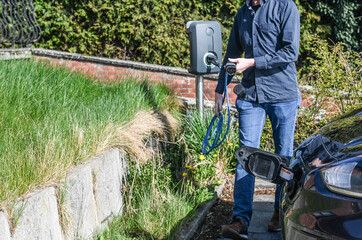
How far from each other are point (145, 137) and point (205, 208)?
100 cm

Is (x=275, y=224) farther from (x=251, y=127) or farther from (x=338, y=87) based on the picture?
(x=338, y=87)

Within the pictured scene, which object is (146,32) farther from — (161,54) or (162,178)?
(162,178)

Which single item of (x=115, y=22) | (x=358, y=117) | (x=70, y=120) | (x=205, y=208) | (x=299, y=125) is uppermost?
(x=115, y=22)

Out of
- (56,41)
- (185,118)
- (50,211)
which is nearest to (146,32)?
(56,41)

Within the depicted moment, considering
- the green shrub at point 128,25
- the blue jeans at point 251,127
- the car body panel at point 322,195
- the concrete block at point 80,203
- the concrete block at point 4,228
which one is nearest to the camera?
the car body panel at point 322,195

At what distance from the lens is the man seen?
3.31m

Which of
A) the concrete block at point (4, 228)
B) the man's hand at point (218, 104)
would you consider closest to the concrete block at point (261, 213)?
the man's hand at point (218, 104)

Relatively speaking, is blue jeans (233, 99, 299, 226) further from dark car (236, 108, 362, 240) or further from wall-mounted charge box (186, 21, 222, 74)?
wall-mounted charge box (186, 21, 222, 74)

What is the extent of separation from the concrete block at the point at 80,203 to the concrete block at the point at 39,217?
0.15 m

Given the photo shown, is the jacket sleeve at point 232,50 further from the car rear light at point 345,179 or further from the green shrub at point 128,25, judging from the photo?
the green shrub at point 128,25

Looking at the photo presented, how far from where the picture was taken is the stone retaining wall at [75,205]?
2754mm

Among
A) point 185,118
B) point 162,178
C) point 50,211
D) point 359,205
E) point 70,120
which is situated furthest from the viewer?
point 185,118

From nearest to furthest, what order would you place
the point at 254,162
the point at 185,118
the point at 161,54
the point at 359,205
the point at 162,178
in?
1. the point at 359,205
2. the point at 254,162
3. the point at 162,178
4. the point at 185,118
5. the point at 161,54

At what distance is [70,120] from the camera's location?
13.2ft
